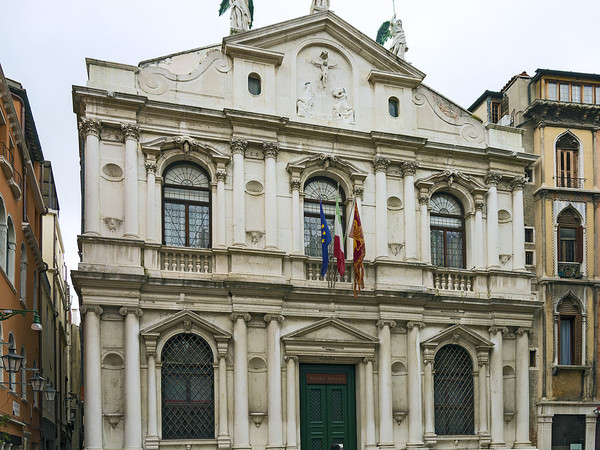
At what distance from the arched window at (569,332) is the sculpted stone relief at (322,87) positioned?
9527mm

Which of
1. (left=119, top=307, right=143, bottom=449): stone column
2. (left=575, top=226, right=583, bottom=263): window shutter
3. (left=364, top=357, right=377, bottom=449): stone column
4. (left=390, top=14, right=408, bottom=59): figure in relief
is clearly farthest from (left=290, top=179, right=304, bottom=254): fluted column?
(left=575, top=226, right=583, bottom=263): window shutter

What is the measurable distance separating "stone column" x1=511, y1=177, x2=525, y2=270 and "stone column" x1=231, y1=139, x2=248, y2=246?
8.47 meters

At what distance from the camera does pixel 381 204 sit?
21.1 m

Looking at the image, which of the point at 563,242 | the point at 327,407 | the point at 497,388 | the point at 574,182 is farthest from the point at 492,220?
the point at 327,407

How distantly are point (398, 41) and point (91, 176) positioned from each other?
10237 millimetres

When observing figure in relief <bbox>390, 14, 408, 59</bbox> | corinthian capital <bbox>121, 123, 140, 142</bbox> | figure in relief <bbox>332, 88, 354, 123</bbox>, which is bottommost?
corinthian capital <bbox>121, 123, 140, 142</bbox>

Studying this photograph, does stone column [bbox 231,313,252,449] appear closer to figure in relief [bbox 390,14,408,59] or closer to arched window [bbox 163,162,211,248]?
arched window [bbox 163,162,211,248]

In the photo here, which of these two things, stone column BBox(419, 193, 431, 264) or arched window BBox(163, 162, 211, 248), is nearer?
arched window BBox(163, 162, 211, 248)

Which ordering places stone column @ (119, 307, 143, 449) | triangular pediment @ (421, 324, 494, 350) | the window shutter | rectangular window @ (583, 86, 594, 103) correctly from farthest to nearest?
rectangular window @ (583, 86, 594, 103)
the window shutter
triangular pediment @ (421, 324, 494, 350)
stone column @ (119, 307, 143, 449)

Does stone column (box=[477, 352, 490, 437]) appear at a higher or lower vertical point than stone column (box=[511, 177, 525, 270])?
lower

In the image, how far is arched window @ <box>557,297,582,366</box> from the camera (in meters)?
24.2

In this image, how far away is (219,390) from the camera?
18.9 meters

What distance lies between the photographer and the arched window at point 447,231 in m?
22.2

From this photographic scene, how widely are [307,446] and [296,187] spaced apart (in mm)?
6857
